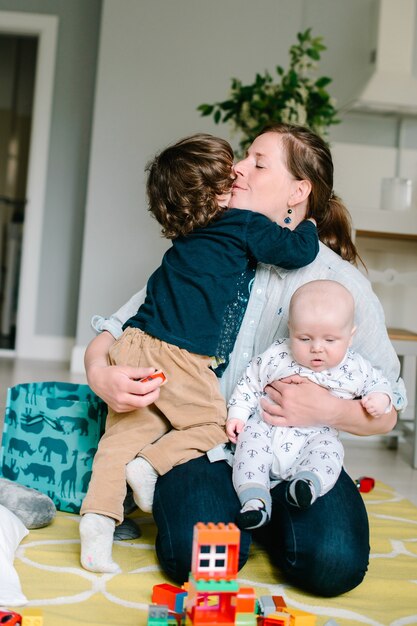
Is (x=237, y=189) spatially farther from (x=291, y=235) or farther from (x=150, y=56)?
(x=150, y=56)

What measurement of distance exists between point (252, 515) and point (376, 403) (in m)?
0.35

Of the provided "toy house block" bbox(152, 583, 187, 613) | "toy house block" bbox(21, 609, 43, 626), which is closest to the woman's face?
"toy house block" bbox(152, 583, 187, 613)

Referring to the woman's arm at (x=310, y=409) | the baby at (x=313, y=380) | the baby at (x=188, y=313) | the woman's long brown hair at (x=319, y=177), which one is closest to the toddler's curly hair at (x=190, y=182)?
the baby at (x=188, y=313)

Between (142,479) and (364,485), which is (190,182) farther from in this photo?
(364,485)

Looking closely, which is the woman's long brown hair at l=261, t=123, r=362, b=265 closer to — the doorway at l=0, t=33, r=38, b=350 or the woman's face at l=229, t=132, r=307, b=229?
the woman's face at l=229, t=132, r=307, b=229

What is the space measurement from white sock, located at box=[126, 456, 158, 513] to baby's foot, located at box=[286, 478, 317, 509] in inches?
11.2

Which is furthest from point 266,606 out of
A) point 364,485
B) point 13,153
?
point 13,153

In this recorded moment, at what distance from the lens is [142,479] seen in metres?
1.51

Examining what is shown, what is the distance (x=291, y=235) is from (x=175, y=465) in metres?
0.52

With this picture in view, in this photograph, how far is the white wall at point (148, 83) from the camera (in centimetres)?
452

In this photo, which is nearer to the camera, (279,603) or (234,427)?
(279,603)

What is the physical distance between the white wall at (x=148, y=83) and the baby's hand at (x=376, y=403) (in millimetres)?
3121

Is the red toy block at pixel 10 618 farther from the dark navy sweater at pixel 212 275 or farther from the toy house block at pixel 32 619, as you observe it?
the dark navy sweater at pixel 212 275

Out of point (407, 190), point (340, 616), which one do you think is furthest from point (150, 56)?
point (340, 616)
